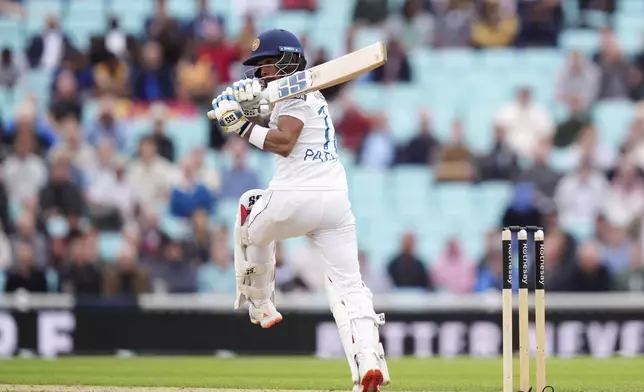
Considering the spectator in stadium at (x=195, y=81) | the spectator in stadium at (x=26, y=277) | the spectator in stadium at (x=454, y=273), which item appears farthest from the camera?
the spectator in stadium at (x=195, y=81)

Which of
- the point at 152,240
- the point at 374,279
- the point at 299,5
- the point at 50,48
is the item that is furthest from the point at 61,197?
the point at 299,5

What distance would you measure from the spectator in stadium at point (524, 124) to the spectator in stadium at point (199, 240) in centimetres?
350

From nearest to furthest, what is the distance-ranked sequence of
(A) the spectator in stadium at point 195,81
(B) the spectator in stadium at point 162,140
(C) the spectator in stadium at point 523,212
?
1. (C) the spectator in stadium at point 523,212
2. (B) the spectator in stadium at point 162,140
3. (A) the spectator in stadium at point 195,81

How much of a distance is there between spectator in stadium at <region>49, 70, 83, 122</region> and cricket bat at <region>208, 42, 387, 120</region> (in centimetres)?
820

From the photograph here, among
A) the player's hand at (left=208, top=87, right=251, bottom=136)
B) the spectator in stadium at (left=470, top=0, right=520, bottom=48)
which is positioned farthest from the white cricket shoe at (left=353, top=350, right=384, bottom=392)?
the spectator in stadium at (left=470, top=0, right=520, bottom=48)

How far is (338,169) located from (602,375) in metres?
3.40

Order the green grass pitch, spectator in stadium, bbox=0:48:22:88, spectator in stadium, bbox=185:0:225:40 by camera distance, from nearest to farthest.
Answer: the green grass pitch < spectator in stadium, bbox=0:48:22:88 < spectator in stadium, bbox=185:0:225:40

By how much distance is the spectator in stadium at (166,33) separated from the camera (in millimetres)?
15125

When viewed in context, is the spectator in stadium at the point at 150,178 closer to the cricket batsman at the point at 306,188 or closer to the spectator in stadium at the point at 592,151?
the spectator in stadium at the point at 592,151

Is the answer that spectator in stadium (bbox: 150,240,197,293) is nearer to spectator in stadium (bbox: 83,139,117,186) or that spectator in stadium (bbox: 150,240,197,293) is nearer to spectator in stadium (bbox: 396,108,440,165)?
spectator in stadium (bbox: 83,139,117,186)

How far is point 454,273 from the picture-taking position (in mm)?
13234

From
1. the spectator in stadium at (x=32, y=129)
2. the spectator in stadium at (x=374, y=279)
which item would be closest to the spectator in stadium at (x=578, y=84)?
the spectator in stadium at (x=374, y=279)

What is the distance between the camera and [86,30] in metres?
15.4

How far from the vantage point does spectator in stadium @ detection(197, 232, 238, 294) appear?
13273mm
